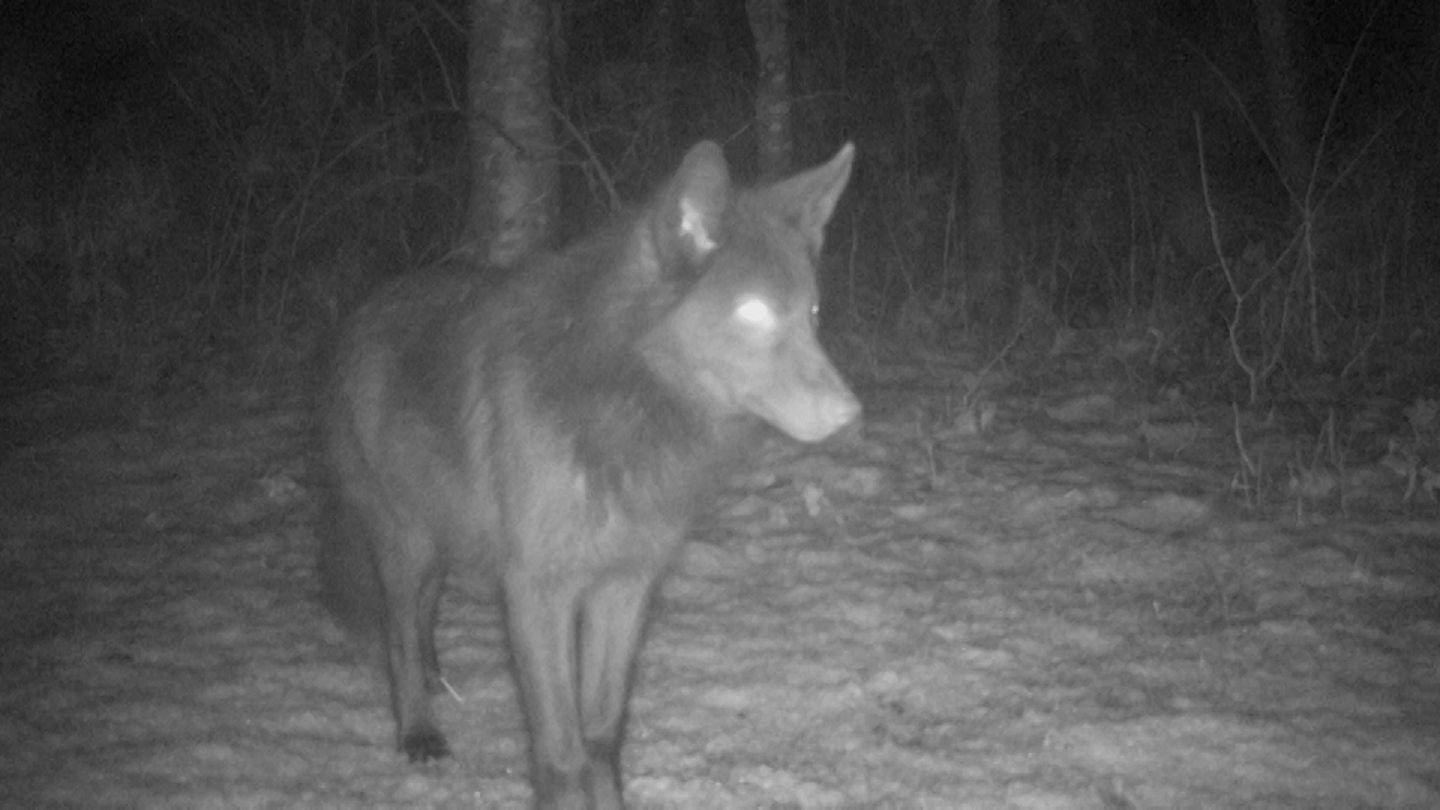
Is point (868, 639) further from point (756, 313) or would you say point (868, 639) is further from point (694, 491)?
point (756, 313)

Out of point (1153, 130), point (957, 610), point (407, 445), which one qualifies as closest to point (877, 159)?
point (1153, 130)

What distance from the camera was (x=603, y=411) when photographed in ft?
11.1

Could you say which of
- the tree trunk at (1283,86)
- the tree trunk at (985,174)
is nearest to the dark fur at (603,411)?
the tree trunk at (985,174)

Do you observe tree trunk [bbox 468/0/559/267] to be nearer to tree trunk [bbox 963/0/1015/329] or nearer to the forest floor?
the forest floor

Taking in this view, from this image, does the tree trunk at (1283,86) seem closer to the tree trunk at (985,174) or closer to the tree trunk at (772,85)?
the tree trunk at (985,174)

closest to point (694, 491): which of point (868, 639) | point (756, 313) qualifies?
point (756, 313)

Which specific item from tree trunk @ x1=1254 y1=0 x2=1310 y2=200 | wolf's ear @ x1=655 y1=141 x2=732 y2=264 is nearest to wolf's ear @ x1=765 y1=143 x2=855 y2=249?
wolf's ear @ x1=655 y1=141 x2=732 y2=264

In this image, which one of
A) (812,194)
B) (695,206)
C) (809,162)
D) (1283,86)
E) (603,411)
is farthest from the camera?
(809,162)

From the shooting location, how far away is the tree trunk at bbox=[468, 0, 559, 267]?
6898mm

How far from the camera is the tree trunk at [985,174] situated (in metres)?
9.62

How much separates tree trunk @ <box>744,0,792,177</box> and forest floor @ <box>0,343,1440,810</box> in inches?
124

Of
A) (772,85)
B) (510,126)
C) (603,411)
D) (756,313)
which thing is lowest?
(603,411)

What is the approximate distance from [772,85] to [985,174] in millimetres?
2120

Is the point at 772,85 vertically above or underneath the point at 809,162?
above
